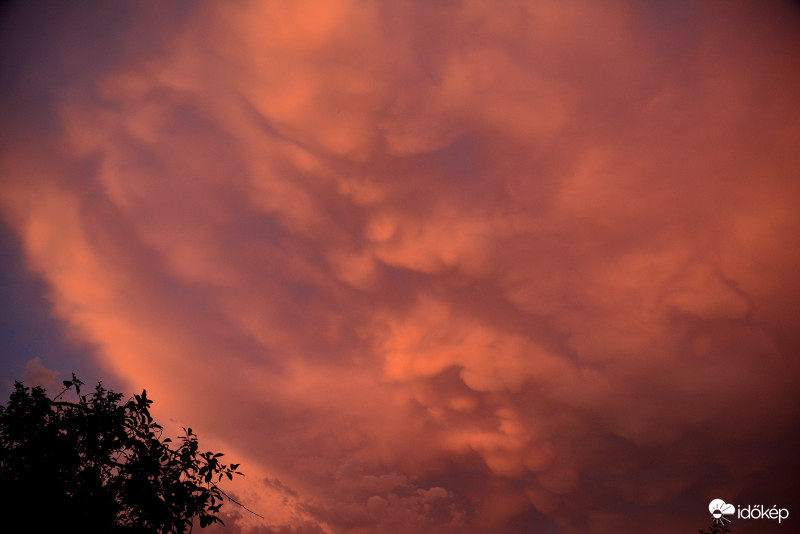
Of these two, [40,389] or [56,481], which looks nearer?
[56,481]

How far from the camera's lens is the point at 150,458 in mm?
12031

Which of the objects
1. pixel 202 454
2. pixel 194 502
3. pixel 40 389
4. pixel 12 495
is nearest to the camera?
pixel 12 495

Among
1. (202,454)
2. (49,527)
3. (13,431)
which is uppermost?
(202,454)

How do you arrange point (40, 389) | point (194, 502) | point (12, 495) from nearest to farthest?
1. point (12, 495)
2. point (194, 502)
3. point (40, 389)

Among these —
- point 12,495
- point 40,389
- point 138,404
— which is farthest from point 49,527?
point 40,389

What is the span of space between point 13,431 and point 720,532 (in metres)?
39.7

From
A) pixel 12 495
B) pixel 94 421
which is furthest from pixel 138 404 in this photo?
pixel 12 495

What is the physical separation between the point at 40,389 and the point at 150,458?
6752 millimetres

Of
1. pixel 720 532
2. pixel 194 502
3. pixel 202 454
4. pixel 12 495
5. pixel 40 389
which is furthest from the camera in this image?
pixel 720 532

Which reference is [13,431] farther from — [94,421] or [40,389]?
[94,421]

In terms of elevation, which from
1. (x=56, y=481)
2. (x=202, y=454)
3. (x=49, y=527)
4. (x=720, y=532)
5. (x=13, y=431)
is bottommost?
(x=49, y=527)

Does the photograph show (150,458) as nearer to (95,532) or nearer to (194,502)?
(194,502)

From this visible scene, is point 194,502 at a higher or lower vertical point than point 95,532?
higher

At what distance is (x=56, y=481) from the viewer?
12.2 m
